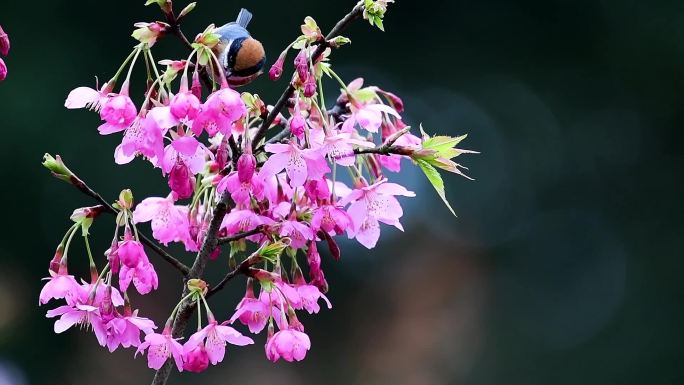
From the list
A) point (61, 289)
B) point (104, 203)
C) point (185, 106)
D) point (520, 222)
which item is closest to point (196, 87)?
point (185, 106)

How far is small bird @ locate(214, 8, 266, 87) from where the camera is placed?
0.79 metres

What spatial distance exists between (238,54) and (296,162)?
0.34ft

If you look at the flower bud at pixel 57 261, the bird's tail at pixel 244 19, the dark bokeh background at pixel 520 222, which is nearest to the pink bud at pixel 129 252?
the flower bud at pixel 57 261

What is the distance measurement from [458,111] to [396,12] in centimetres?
85

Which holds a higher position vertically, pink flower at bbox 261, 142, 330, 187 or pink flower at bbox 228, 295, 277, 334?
pink flower at bbox 261, 142, 330, 187

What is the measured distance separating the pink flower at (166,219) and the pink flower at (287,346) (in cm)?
16

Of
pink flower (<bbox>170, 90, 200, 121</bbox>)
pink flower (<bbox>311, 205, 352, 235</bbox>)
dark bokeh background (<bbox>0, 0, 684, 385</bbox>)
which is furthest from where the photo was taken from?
dark bokeh background (<bbox>0, 0, 684, 385</bbox>)

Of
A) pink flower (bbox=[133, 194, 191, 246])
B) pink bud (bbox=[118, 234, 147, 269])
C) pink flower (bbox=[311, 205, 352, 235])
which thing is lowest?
pink flower (bbox=[133, 194, 191, 246])

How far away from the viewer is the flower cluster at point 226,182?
75cm

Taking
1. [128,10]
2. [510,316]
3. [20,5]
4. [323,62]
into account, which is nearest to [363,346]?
[510,316]

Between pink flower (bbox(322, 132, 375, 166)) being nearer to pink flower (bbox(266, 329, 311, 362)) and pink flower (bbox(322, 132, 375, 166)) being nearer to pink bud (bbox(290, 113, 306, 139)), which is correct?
pink bud (bbox(290, 113, 306, 139))

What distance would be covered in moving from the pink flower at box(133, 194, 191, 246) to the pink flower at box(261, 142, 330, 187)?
0.17 m

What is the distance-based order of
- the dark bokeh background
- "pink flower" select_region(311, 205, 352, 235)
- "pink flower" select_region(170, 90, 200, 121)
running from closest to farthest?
"pink flower" select_region(170, 90, 200, 121), "pink flower" select_region(311, 205, 352, 235), the dark bokeh background

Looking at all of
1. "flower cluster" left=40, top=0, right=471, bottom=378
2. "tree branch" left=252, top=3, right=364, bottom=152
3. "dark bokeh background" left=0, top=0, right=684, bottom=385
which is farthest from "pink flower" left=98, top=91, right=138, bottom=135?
"dark bokeh background" left=0, top=0, right=684, bottom=385
